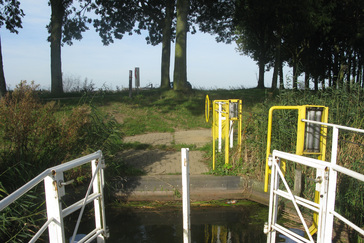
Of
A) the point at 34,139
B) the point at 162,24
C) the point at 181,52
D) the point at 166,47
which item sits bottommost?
the point at 34,139

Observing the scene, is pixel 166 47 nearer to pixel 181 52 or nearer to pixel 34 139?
pixel 181 52

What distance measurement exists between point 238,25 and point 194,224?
23.0 meters

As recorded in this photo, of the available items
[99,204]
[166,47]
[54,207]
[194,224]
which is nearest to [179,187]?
[194,224]

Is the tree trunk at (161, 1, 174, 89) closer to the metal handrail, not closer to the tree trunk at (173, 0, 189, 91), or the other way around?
the tree trunk at (173, 0, 189, 91)

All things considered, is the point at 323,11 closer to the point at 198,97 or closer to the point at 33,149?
the point at 198,97

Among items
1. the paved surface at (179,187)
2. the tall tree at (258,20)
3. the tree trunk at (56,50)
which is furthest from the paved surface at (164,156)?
the tall tree at (258,20)

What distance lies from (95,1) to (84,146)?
19.3 m

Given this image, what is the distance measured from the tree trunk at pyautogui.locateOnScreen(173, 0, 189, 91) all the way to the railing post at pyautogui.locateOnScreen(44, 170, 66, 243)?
548 inches

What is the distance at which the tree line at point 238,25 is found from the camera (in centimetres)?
1797

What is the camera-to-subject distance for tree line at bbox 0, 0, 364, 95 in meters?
18.0

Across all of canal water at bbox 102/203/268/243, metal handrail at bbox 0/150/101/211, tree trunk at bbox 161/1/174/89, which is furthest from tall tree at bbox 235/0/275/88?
metal handrail at bbox 0/150/101/211

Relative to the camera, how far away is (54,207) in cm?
307

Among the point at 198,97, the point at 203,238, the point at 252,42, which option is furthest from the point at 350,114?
the point at 252,42

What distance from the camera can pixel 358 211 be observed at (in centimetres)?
452
